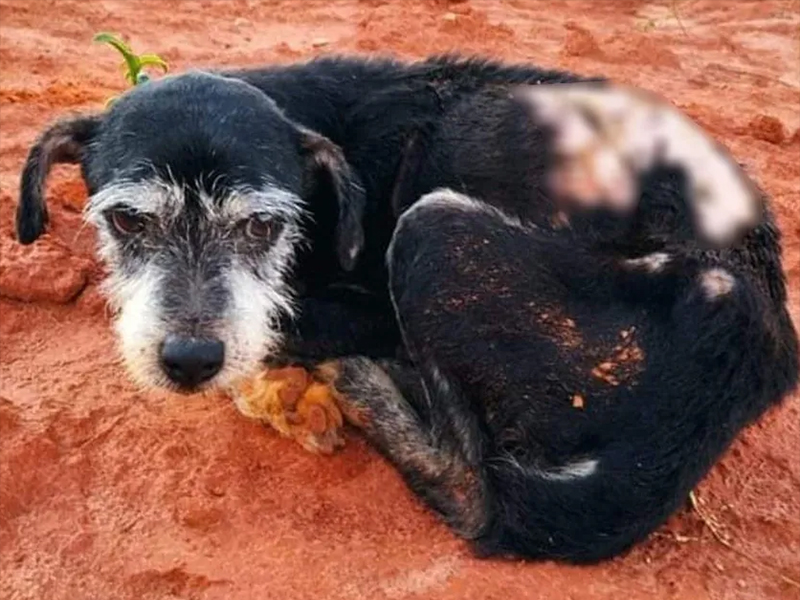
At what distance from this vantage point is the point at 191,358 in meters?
3.55

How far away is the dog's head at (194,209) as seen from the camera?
3.65 m

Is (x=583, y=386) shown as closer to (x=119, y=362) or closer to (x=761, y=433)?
(x=761, y=433)

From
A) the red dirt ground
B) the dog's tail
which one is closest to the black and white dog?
the dog's tail

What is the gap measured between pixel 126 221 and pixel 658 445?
6.38ft

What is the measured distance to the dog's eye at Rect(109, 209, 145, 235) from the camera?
12.6ft

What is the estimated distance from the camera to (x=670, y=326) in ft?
12.0

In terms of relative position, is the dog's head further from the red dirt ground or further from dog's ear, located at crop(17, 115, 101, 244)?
the red dirt ground

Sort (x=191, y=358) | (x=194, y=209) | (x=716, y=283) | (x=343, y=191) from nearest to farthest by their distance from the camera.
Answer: (x=191, y=358), (x=716, y=283), (x=194, y=209), (x=343, y=191)

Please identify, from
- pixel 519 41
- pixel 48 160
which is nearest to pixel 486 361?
pixel 48 160

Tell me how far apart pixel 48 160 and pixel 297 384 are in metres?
1.23

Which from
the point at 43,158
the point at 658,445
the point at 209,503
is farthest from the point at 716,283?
the point at 43,158

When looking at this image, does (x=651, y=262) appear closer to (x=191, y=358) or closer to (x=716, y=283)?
(x=716, y=283)

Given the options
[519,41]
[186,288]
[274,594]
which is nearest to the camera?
[274,594]

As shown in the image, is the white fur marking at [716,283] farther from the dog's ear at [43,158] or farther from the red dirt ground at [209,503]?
the dog's ear at [43,158]
